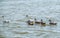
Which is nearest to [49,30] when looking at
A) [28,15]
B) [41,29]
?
[41,29]

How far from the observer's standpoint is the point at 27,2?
2233cm

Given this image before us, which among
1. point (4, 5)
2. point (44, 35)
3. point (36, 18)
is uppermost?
point (4, 5)

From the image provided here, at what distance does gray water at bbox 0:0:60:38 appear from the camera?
43.9 feet

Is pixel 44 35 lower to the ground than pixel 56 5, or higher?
lower

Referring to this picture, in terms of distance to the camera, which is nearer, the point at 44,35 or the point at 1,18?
the point at 44,35

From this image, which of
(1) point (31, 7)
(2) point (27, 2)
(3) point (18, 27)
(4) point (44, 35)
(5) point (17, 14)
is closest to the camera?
(4) point (44, 35)

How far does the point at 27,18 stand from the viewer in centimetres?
1616

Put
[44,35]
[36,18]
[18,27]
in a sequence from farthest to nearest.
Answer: [36,18], [18,27], [44,35]

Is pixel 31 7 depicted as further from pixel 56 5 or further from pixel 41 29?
pixel 41 29

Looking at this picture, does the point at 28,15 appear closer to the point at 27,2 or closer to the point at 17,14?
the point at 17,14

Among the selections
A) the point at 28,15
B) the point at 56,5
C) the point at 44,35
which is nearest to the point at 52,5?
the point at 56,5

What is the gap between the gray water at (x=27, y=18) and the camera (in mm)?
13370

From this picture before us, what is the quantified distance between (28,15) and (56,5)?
16.4 ft

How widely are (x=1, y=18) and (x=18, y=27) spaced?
253cm
